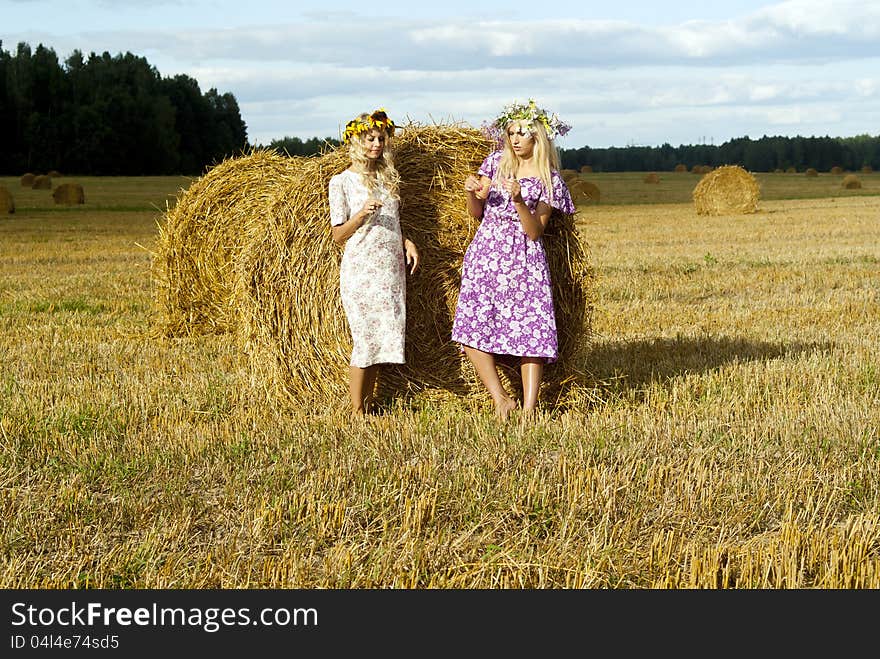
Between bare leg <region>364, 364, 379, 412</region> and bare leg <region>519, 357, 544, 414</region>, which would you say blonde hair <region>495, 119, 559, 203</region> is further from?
bare leg <region>364, 364, 379, 412</region>

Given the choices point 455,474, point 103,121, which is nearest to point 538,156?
point 455,474

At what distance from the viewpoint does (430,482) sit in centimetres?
502

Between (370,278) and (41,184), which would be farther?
(41,184)

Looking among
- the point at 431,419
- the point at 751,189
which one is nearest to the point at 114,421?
the point at 431,419

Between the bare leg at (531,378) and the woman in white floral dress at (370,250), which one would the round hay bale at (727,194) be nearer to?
the bare leg at (531,378)

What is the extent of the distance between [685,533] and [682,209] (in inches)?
1076

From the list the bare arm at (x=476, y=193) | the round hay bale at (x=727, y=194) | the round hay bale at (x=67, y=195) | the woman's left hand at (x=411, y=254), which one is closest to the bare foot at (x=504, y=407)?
the woman's left hand at (x=411, y=254)

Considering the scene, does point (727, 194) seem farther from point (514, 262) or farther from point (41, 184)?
point (41, 184)

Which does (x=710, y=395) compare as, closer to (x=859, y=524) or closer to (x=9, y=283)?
(x=859, y=524)

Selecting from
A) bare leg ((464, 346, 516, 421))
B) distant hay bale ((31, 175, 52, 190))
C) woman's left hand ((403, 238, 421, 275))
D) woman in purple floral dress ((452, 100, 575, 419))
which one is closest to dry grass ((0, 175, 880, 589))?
bare leg ((464, 346, 516, 421))

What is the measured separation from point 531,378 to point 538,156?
1320 millimetres

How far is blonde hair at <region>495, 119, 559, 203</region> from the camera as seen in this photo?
20.8 feet

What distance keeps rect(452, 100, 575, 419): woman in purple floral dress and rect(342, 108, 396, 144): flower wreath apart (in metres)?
0.61

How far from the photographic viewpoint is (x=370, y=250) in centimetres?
650
